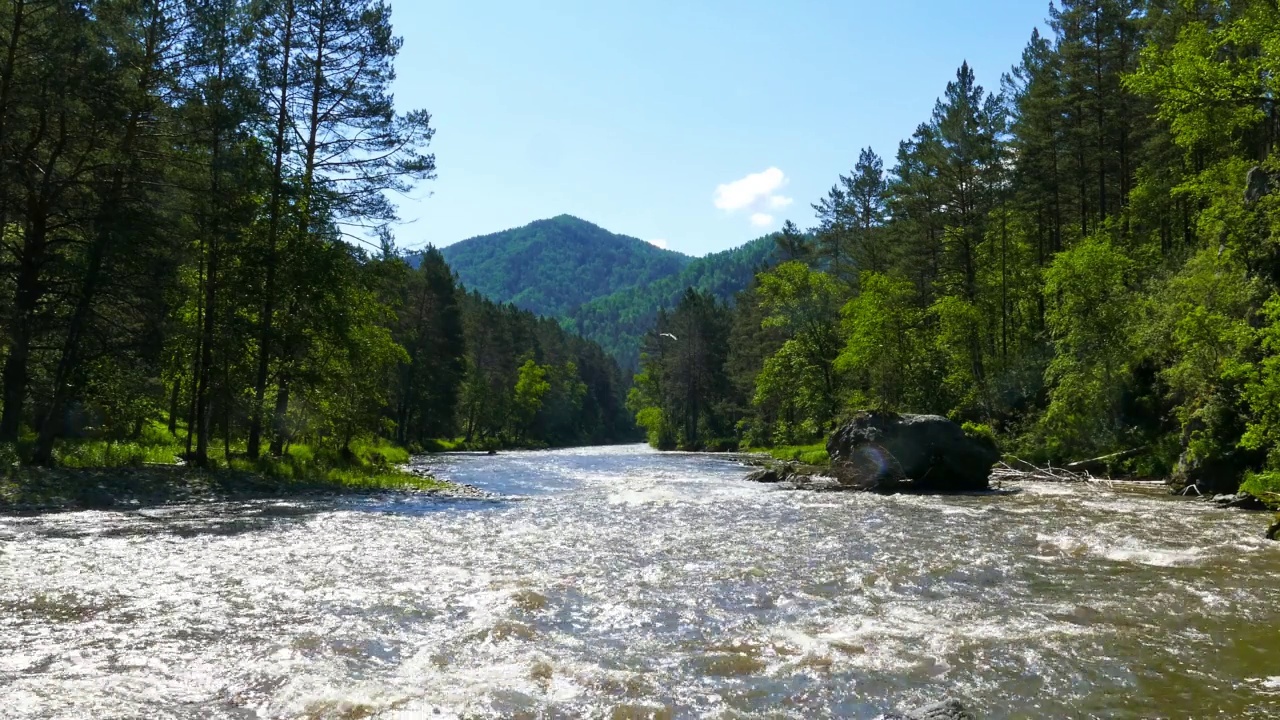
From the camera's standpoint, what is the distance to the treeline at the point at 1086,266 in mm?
19219

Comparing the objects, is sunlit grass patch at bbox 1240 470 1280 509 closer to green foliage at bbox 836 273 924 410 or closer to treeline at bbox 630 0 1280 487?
treeline at bbox 630 0 1280 487

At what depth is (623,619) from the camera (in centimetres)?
800

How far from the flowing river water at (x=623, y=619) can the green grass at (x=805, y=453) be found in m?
22.0

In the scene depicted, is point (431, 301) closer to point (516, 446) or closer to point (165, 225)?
point (516, 446)

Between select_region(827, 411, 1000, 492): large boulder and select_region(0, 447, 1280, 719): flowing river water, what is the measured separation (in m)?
9.94

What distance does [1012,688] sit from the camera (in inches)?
237

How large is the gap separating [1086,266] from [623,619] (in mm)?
29825

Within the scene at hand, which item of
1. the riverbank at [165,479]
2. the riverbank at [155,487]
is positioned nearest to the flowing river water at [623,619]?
the riverbank at [155,487]

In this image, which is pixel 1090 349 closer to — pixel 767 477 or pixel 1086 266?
pixel 1086 266

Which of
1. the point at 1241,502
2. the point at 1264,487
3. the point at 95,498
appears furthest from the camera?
the point at 1241,502

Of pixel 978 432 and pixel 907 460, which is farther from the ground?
pixel 978 432

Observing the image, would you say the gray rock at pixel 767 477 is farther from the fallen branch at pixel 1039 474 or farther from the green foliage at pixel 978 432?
the fallen branch at pixel 1039 474

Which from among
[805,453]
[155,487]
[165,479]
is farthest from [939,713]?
[805,453]

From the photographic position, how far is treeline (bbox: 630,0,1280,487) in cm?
1922
